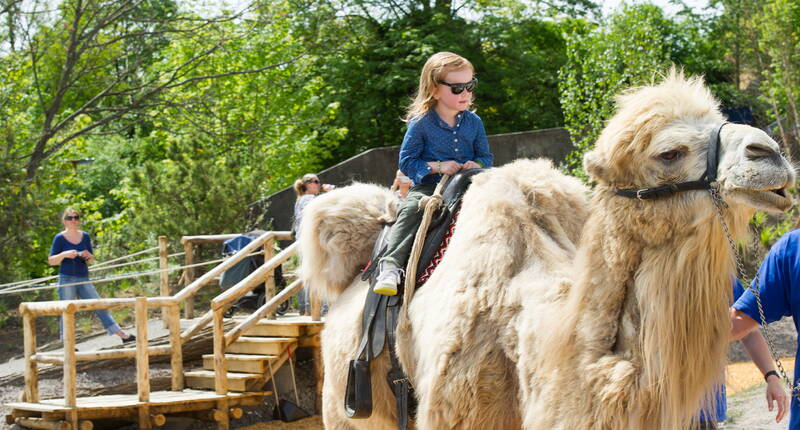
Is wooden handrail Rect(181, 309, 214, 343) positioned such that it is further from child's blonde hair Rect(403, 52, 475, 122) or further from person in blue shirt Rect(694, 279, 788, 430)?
person in blue shirt Rect(694, 279, 788, 430)

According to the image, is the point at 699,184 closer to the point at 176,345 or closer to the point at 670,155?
the point at 670,155

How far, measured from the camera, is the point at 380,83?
A: 71.8 ft

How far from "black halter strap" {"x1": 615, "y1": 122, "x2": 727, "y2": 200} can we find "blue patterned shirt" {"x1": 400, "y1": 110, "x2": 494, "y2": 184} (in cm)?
189

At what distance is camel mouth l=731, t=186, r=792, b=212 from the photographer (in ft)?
8.35

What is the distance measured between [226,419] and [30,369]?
2.09 meters

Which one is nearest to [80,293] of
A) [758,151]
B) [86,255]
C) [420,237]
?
[86,255]

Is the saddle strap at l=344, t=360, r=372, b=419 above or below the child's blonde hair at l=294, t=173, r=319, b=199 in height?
below

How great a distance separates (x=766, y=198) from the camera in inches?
101

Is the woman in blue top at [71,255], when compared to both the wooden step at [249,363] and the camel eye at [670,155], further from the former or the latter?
the camel eye at [670,155]

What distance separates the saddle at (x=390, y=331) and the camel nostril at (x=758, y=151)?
194cm

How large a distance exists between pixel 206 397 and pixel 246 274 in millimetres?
2808

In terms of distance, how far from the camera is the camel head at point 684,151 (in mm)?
2568

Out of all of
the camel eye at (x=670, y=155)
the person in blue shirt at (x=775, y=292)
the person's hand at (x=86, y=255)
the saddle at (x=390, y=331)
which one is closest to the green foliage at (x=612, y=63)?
the person's hand at (x=86, y=255)

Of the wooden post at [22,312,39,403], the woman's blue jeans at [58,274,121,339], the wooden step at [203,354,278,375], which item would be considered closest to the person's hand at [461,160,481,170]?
the wooden step at [203,354,278,375]
